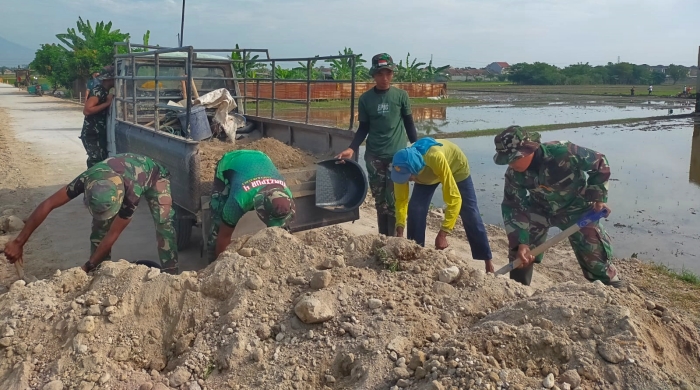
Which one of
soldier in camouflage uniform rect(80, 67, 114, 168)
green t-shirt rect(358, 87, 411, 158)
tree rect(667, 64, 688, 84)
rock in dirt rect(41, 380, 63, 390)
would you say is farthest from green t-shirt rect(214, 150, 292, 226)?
tree rect(667, 64, 688, 84)

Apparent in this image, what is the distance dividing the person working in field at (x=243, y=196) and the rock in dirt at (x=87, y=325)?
1.23 m

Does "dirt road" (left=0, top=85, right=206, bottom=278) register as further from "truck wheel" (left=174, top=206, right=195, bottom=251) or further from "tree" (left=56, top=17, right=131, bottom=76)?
"tree" (left=56, top=17, right=131, bottom=76)

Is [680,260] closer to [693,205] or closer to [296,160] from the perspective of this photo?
[693,205]

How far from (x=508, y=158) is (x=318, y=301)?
5.28 ft

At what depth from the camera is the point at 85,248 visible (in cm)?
548

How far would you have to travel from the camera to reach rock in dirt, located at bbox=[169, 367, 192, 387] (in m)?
2.63

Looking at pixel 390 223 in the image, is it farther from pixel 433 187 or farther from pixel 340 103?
pixel 340 103

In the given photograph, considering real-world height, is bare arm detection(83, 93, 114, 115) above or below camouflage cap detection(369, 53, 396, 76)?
below

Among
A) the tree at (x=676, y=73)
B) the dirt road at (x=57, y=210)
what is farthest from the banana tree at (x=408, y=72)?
the tree at (x=676, y=73)

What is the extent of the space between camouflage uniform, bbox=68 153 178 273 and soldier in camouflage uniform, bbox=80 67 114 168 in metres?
3.03

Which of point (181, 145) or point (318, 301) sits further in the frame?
point (181, 145)

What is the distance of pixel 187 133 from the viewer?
483 cm

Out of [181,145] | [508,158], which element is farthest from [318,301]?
[181,145]

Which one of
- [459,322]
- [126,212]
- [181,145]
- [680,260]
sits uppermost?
[181,145]
